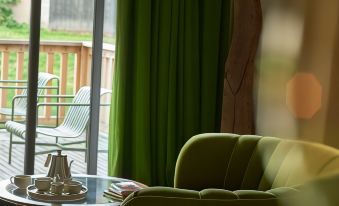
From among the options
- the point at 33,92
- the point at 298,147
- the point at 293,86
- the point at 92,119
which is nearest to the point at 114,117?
A: the point at 92,119

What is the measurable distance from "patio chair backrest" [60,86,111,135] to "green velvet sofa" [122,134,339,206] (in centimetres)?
132

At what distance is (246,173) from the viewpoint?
10.6ft

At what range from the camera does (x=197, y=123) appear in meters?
4.48

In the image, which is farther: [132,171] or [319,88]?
[132,171]

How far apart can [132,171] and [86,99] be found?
65cm

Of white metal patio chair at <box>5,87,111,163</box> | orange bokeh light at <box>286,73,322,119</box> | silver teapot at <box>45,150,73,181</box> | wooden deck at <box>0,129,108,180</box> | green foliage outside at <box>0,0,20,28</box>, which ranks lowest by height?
wooden deck at <box>0,129,108,180</box>

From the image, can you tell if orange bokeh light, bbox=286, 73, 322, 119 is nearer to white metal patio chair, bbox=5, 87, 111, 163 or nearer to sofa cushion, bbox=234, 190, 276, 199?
sofa cushion, bbox=234, 190, 276, 199

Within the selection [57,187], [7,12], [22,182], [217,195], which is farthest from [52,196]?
[7,12]

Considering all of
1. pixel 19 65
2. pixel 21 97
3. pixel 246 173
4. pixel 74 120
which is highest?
pixel 19 65

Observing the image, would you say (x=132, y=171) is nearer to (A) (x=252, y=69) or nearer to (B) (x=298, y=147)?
(A) (x=252, y=69)

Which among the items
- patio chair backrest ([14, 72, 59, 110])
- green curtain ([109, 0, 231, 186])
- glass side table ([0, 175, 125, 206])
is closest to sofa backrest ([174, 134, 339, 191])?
glass side table ([0, 175, 125, 206])

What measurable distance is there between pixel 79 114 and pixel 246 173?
1.73 m

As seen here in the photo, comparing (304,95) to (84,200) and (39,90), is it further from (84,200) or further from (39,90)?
(39,90)

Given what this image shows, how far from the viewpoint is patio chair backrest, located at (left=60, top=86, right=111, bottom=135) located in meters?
4.53
